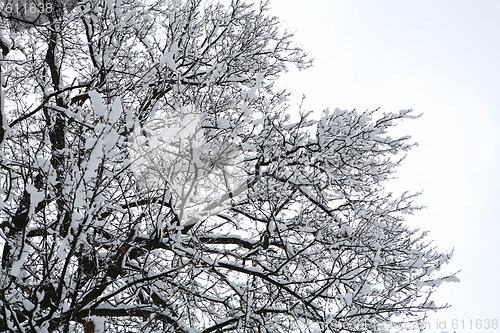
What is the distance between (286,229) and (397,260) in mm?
1605

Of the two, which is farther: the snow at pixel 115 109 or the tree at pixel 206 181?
the tree at pixel 206 181

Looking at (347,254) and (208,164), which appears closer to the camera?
(208,164)

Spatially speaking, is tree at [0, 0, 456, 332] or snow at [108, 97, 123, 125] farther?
tree at [0, 0, 456, 332]

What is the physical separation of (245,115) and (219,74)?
1254mm

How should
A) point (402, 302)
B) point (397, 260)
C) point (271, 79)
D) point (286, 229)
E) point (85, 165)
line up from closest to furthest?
point (85, 165), point (402, 302), point (286, 229), point (397, 260), point (271, 79)

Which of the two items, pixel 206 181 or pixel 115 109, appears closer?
pixel 115 109

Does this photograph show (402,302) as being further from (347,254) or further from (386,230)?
(386,230)

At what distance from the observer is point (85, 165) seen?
9.01ft

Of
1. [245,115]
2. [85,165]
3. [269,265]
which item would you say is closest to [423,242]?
[269,265]

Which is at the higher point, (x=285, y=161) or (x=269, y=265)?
(x=285, y=161)

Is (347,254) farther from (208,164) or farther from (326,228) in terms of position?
(208,164)

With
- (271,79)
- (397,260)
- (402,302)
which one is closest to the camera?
(402,302)

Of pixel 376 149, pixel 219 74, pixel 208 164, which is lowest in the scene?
pixel 208 164

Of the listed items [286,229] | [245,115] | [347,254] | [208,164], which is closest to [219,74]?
[245,115]
